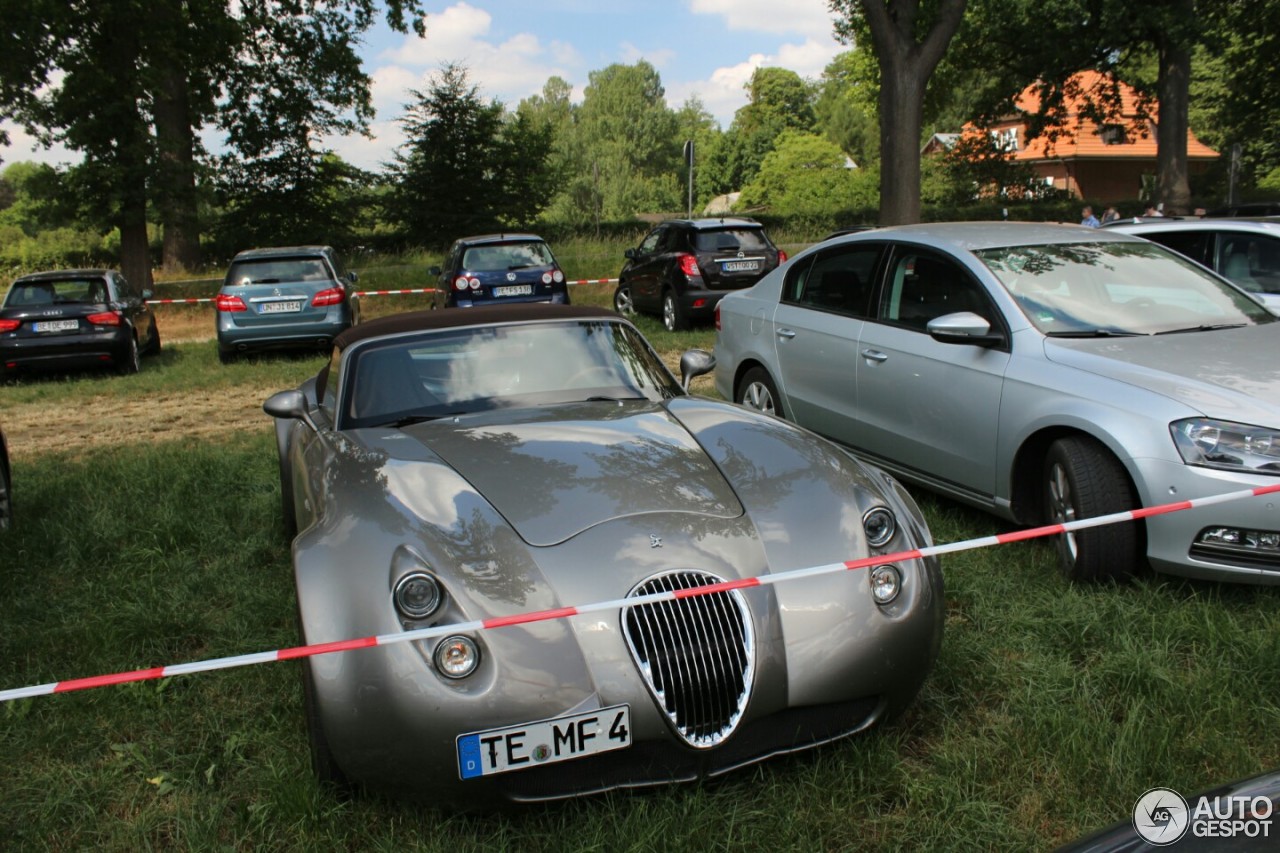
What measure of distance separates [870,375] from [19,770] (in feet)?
14.4

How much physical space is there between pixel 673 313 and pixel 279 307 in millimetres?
5489

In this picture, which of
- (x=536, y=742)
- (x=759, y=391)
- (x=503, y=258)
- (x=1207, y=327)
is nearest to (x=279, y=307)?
(x=503, y=258)

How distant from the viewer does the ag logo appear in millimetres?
1672

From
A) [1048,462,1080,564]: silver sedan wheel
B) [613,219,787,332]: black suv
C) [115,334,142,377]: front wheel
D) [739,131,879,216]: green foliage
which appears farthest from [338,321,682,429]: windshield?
[739,131,879,216]: green foliage

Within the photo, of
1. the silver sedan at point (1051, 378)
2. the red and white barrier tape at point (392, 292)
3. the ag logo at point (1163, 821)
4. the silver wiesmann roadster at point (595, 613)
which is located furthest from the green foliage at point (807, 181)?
the ag logo at point (1163, 821)

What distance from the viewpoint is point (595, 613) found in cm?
280

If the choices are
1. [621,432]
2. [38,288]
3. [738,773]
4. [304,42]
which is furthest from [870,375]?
[304,42]

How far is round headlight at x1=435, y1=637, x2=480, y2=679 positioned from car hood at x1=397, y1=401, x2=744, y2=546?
15.6 inches

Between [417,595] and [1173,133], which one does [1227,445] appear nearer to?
[417,595]

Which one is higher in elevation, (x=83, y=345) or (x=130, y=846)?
(x=83, y=345)

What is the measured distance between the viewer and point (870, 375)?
5.86 metres

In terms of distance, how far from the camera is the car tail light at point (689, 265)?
14883mm

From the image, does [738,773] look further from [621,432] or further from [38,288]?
[38,288]

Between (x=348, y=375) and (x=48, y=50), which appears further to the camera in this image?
(x=48, y=50)
